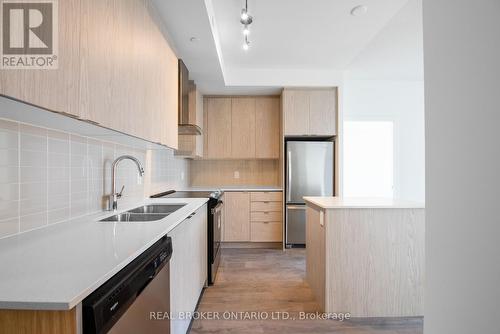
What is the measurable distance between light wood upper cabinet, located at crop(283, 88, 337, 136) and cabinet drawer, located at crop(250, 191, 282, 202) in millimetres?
937

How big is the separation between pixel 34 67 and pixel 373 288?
2.37 meters

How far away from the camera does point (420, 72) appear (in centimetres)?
384

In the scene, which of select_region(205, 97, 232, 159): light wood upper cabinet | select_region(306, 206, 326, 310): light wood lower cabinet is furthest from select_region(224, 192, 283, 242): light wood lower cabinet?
select_region(306, 206, 326, 310): light wood lower cabinet

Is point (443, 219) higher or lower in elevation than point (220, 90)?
lower

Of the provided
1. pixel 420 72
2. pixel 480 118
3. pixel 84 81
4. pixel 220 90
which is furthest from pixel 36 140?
pixel 420 72

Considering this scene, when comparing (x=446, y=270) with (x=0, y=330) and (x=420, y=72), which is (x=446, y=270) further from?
(x=420, y=72)

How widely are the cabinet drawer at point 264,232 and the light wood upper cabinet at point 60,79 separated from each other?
3.18 meters

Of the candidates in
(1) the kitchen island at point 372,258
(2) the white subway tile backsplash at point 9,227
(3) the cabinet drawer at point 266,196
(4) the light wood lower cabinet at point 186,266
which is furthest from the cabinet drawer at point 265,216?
(2) the white subway tile backsplash at point 9,227

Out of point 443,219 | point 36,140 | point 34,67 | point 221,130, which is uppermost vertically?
point 221,130

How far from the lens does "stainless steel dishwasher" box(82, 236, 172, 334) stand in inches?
24.7

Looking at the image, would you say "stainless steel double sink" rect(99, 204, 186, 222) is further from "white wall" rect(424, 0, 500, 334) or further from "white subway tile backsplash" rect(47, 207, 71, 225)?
"white wall" rect(424, 0, 500, 334)

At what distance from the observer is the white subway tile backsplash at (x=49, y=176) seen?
1004 mm

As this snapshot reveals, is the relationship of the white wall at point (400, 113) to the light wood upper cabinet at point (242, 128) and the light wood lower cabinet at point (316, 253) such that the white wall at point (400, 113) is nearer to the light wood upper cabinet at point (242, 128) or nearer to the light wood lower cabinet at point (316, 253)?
the light wood upper cabinet at point (242, 128)

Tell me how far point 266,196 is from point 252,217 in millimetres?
394
